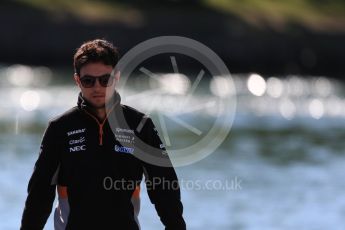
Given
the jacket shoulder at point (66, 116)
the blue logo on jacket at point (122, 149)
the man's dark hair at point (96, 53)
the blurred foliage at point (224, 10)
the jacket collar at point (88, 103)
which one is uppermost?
the blurred foliage at point (224, 10)

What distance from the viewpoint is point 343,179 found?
2055cm

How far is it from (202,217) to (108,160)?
34.0ft

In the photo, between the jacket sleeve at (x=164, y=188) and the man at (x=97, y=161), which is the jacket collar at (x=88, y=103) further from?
the jacket sleeve at (x=164, y=188)

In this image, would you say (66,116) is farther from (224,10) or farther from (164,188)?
(224,10)

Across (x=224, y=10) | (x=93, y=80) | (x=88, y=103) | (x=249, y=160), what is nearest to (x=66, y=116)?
(x=88, y=103)

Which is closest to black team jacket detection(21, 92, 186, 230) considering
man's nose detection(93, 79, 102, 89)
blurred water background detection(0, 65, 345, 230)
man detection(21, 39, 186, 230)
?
man detection(21, 39, 186, 230)

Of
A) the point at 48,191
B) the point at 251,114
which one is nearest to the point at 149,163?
the point at 48,191

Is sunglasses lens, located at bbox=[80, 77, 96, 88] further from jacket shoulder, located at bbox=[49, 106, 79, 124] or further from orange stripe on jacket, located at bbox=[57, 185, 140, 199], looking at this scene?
orange stripe on jacket, located at bbox=[57, 185, 140, 199]

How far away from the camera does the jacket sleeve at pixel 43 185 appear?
20.2 ft

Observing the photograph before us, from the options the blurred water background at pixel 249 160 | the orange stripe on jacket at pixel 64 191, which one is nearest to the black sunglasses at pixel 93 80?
the orange stripe on jacket at pixel 64 191

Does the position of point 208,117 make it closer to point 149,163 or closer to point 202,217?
point 202,217

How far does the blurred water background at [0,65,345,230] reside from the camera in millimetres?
16484

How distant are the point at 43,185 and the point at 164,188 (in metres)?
0.59

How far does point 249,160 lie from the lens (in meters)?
23.7
